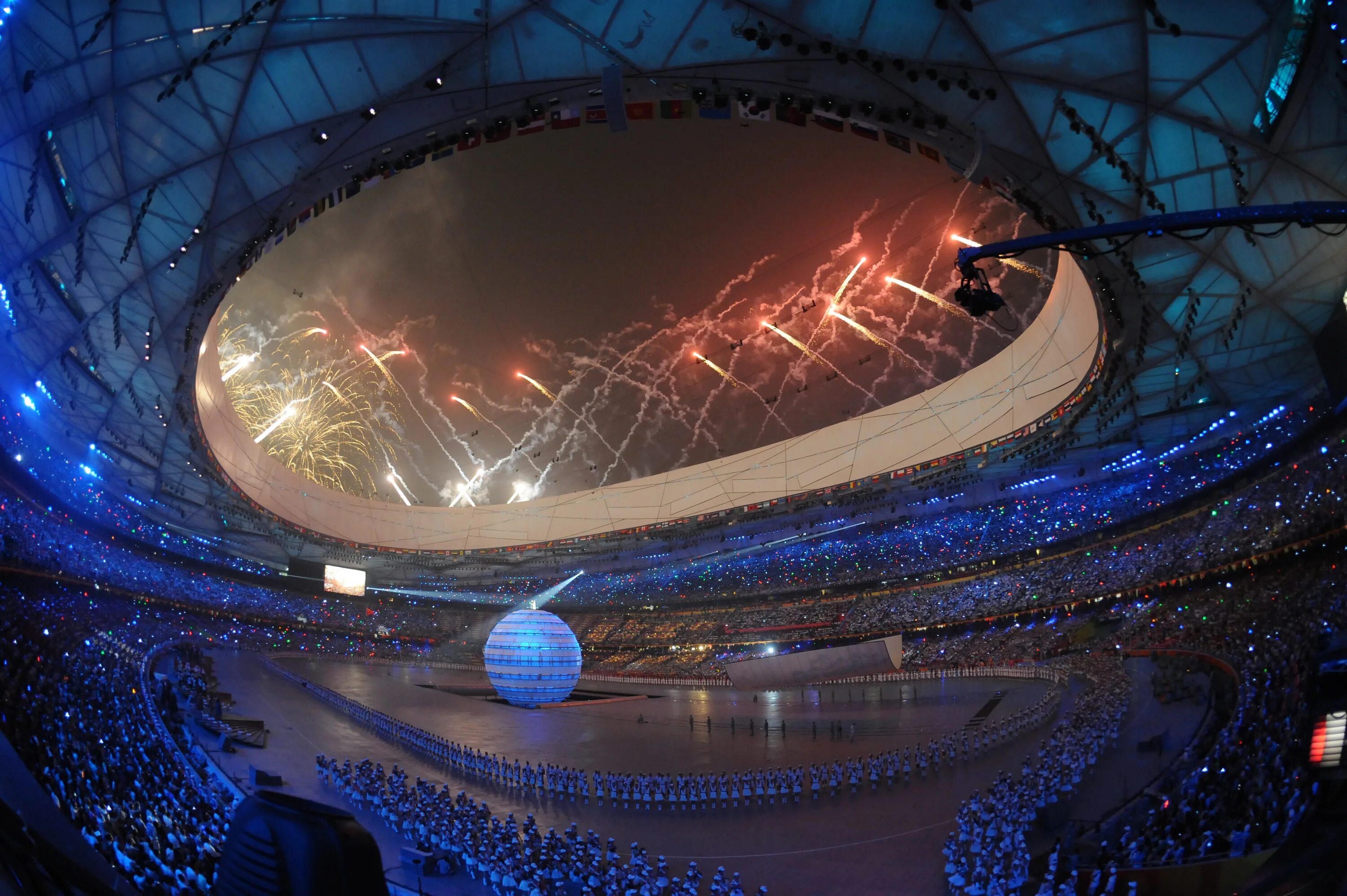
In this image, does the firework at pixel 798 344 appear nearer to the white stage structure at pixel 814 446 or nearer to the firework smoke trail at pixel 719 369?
the firework smoke trail at pixel 719 369

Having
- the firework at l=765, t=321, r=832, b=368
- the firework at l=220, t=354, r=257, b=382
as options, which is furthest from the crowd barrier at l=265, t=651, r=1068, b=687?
the firework at l=220, t=354, r=257, b=382

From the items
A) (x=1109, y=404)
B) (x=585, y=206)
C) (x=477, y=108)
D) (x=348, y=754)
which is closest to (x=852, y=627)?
(x=1109, y=404)

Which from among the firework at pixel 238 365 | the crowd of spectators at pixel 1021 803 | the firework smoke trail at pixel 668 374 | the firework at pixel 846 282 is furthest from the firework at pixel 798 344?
the firework at pixel 238 365

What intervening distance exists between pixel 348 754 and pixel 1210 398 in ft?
97.4

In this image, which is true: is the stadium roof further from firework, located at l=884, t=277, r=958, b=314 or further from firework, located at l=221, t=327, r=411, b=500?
firework, located at l=221, t=327, r=411, b=500

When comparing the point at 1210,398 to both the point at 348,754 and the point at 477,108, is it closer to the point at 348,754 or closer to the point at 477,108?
the point at 477,108

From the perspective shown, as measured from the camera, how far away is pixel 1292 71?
42.0 feet

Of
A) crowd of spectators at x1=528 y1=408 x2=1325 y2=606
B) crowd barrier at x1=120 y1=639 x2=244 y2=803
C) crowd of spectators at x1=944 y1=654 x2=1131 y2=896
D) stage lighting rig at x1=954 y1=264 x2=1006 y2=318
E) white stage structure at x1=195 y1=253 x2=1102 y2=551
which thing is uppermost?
white stage structure at x1=195 y1=253 x2=1102 y2=551

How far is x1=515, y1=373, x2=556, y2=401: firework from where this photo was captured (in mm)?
40312

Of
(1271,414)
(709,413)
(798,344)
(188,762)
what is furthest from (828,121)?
(709,413)

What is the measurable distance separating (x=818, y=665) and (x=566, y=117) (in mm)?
32399

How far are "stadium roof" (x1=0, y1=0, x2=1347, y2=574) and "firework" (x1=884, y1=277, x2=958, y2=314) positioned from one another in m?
10.6

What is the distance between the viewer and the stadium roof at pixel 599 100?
13.3m

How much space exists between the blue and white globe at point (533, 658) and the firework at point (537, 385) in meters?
12.2
